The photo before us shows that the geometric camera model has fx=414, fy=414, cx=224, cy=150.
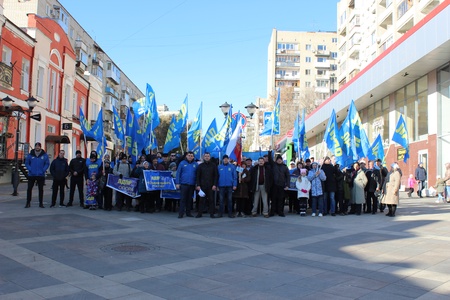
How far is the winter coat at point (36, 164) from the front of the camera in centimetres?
1319

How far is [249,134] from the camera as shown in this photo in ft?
309

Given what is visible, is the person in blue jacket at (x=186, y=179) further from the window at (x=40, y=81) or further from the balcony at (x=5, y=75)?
the window at (x=40, y=81)

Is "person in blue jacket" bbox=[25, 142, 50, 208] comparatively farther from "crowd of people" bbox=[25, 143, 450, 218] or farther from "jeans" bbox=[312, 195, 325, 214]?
"jeans" bbox=[312, 195, 325, 214]

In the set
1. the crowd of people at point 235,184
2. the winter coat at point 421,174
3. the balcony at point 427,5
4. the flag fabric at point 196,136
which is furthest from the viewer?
the balcony at point 427,5

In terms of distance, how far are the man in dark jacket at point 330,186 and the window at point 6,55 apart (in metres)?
20.8

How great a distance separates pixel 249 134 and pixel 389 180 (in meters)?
80.9

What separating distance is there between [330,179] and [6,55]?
70.4ft

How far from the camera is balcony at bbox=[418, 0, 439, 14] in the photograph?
30.7 meters

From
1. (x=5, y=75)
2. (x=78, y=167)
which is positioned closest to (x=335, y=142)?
(x=78, y=167)

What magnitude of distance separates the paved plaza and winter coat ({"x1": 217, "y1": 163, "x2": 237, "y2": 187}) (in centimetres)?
144

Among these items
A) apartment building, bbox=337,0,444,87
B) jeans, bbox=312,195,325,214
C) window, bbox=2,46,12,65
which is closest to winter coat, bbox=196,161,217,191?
jeans, bbox=312,195,325,214

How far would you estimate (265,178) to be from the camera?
1275 centimetres

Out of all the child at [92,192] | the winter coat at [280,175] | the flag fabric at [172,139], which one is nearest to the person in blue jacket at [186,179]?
the winter coat at [280,175]

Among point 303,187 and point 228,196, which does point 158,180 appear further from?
point 303,187
